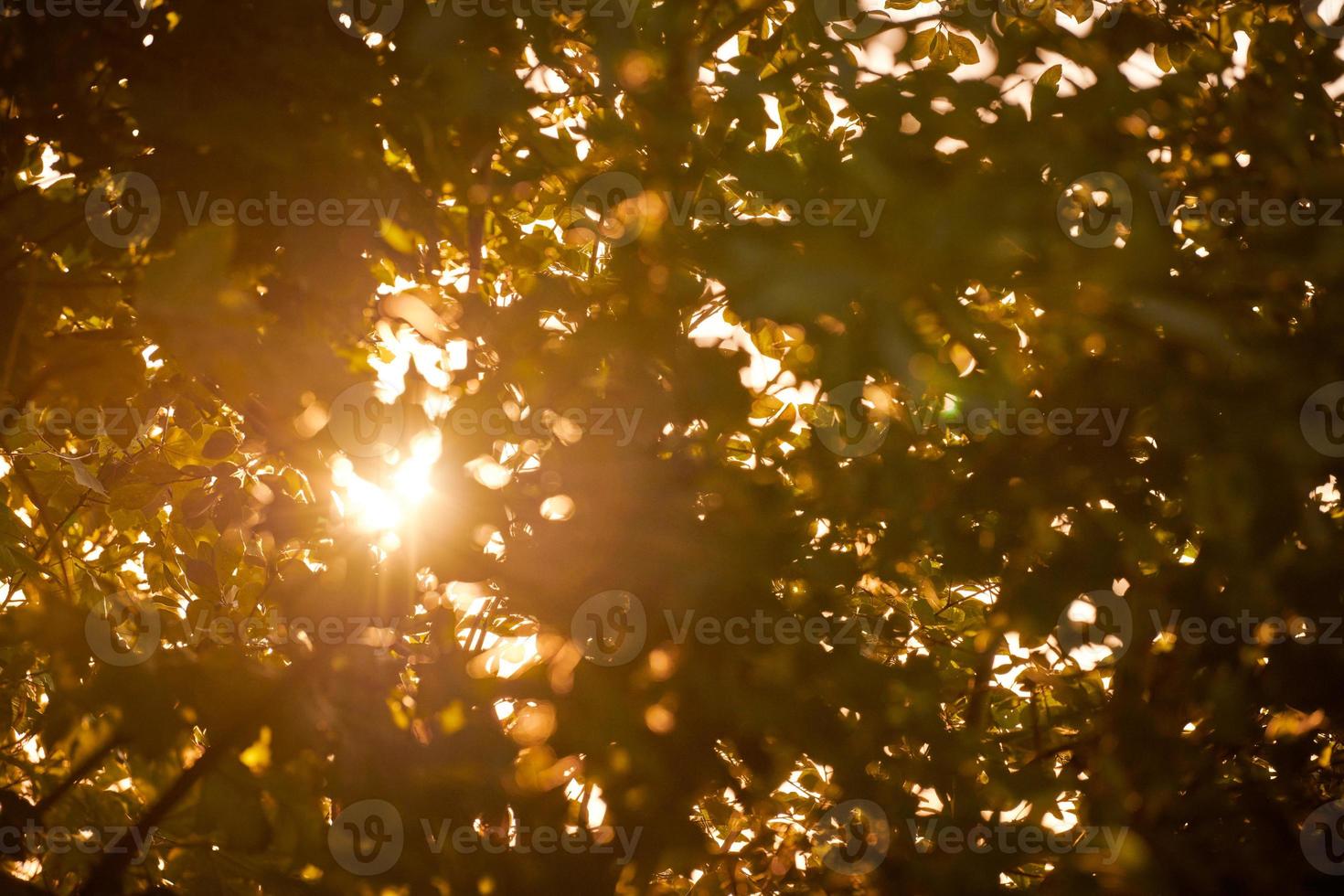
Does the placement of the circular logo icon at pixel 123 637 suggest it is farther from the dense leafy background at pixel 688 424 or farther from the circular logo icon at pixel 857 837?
the circular logo icon at pixel 857 837

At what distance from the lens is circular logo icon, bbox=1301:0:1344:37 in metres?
2.12

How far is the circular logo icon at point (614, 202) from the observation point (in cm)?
176

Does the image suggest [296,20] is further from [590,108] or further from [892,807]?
[892,807]

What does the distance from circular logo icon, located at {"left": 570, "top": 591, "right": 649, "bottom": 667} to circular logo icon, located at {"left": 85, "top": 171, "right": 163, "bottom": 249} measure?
1145 millimetres

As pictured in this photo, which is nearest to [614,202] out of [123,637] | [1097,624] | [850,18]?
[850,18]

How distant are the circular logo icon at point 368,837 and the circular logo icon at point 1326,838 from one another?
1685 millimetres

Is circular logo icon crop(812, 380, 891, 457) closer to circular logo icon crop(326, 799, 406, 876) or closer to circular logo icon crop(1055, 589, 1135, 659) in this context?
circular logo icon crop(1055, 589, 1135, 659)

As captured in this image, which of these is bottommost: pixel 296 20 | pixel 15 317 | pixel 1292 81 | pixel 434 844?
pixel 434 844

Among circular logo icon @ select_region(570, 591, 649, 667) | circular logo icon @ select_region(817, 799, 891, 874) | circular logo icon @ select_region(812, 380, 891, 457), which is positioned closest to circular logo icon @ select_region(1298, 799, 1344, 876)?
circular logo icon @ select_region(817, 799, 891, 874)

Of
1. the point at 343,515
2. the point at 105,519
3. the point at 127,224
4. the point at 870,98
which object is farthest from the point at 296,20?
the point at 105,519

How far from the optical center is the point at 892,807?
1.72m

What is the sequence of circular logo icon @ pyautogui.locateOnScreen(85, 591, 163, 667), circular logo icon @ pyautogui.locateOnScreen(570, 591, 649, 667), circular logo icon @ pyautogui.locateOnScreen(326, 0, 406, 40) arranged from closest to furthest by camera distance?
circular logo icon @ pyautogui.locateOnScreen(85, 591, 163, 667) → circular logo icon @ pyautogui.locateOnScreen(570, 591, 649, 667) → circular logo icon @ pyautogui.locateOnScreen(326, 0, 406, 40)

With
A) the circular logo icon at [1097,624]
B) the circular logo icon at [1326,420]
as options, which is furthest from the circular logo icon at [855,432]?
the circular logo icon at [1326,420]

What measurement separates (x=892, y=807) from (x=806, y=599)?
16.0 inches
